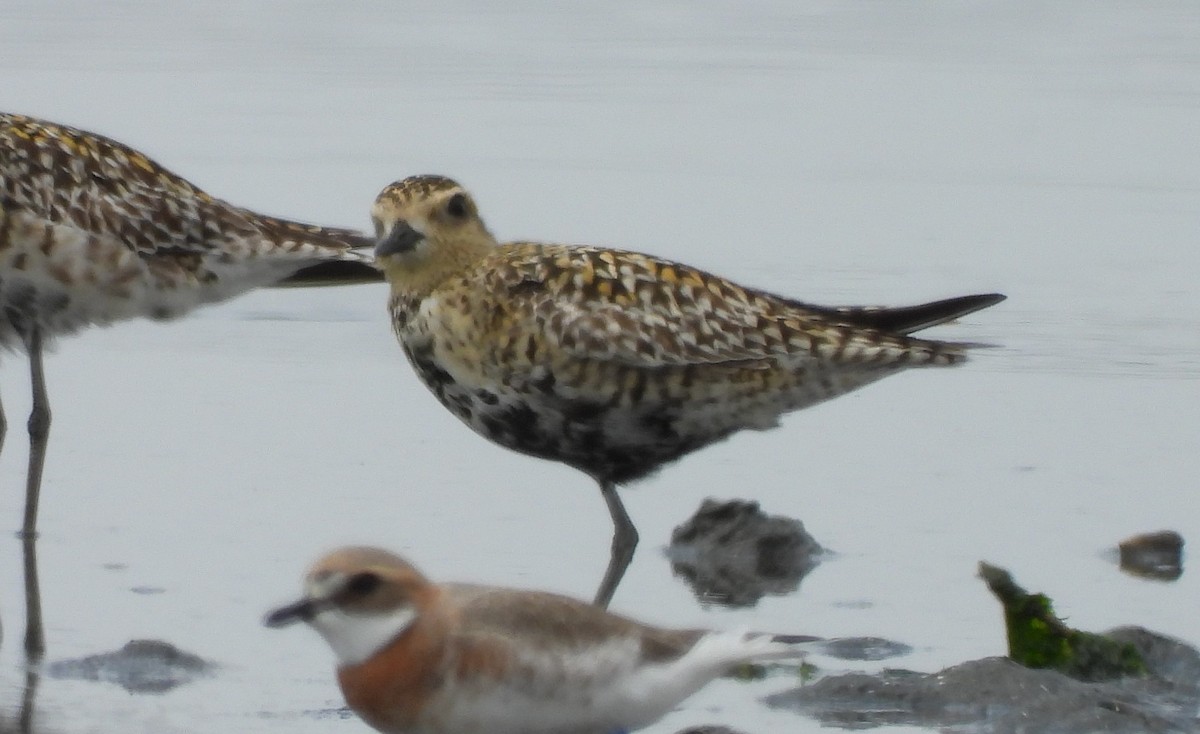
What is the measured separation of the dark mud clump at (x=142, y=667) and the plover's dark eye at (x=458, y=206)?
1940mm

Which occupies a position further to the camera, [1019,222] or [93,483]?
[1019,222]

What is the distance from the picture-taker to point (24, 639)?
24.2ft

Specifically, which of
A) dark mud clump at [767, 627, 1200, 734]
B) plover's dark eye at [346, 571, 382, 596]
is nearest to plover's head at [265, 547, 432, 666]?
plover's dark eye at [346, 571, 382, 596]

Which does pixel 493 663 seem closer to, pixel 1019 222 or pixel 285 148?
pixel 1019 222

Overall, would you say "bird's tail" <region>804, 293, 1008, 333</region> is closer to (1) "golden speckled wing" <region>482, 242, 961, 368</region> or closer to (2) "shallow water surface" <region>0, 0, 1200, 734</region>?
(1) "golden speckled wing" <region>482, 242, 961, 368</region>

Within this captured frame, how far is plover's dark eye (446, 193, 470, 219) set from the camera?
8.37 metres

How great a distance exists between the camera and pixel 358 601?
567cm

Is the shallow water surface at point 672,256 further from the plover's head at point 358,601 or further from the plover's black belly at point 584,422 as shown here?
the plover's head at point 358,601

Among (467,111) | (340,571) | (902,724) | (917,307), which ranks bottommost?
(902,724)

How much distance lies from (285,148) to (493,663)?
31.6 feet

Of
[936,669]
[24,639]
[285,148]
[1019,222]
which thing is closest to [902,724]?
[936,669]

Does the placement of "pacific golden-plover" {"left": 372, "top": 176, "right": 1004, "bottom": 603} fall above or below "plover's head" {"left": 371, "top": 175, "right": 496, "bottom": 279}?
below

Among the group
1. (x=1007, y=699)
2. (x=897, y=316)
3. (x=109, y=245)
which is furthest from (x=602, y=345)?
(x=109, y=245)

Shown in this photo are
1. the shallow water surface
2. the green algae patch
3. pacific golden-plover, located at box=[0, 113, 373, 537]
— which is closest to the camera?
the green algae patch
